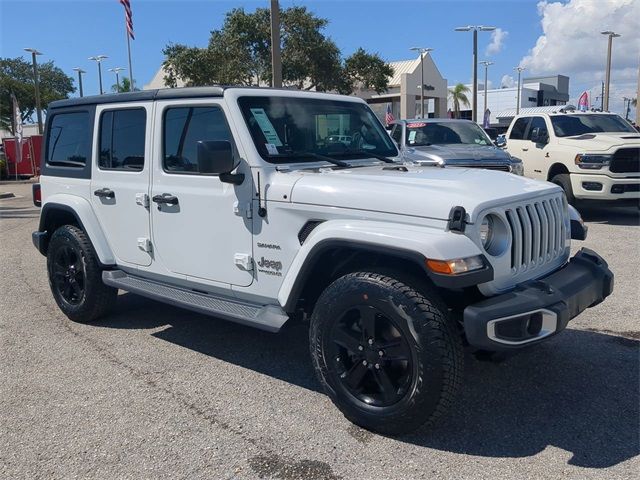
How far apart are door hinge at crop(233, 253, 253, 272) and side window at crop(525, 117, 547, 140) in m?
9.06

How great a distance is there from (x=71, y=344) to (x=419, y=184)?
3214mm

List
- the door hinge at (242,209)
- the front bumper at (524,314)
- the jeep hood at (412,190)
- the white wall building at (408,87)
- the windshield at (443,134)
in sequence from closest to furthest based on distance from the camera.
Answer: the front bumper at (524,314), the jeep hood at (412,190), the door hinge at (242,209), the windshield at (443,134), the white wall building at (408,87)

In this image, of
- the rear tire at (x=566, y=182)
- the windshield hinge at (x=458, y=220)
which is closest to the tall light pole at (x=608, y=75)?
the rear tire at (x=566, y=182)

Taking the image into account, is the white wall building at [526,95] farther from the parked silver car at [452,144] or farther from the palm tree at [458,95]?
the parked silver car at [452,144]

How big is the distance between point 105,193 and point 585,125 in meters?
9.28

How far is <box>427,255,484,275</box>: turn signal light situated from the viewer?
287 centimetres

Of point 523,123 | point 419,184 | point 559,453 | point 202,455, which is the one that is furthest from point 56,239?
point 523,123

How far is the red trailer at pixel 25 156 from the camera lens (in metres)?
25.8

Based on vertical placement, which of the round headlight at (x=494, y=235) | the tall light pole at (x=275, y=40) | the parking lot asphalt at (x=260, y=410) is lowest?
the parking lot asphalt at (x=260, y=410)

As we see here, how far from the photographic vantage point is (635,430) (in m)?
3.26

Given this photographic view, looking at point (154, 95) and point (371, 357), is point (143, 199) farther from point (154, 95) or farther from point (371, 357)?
point (371, 357)

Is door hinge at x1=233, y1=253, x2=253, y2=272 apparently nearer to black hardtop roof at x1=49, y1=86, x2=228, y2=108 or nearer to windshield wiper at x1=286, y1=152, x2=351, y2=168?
windshield wiper at x1=286, y1=152, x2=351, y2=168

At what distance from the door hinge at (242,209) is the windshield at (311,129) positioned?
334mm

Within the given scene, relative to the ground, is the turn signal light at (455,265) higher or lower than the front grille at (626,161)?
lower
